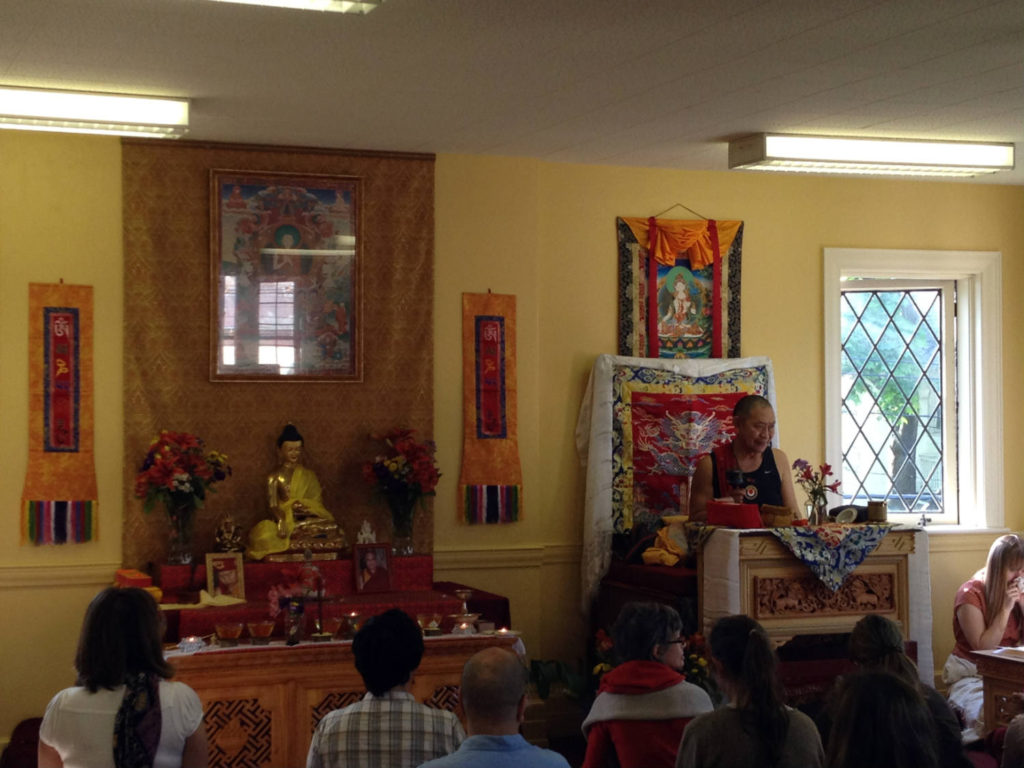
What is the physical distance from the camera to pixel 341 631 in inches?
240

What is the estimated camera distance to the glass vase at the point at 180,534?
6449mm

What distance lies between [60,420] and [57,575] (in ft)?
2.66

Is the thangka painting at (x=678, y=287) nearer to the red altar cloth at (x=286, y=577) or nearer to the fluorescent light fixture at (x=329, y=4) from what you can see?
the red altar cloth at (x=286, y=577)

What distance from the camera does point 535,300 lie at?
7496mm

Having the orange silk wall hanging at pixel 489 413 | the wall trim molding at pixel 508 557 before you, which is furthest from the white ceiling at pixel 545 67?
the wall trim molding at pixel 508 557

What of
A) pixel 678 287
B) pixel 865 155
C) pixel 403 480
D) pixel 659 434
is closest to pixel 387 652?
pixel 403 480

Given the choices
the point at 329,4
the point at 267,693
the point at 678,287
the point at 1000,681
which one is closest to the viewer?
the point at 329,4

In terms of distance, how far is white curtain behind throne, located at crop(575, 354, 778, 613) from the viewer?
7.43 m

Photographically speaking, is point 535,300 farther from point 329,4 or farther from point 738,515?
point 329,4

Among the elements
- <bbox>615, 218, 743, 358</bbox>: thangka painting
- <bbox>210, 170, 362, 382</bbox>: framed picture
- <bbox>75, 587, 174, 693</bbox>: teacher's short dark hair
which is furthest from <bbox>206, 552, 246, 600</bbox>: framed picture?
<bbox>75, 587, 174, 693</bbox>: teacher's short dark hair

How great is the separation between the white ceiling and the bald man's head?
8.35 ft

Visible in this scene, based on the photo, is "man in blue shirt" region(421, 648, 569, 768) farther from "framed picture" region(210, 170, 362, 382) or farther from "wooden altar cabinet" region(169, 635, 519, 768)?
"framed picture" region(210, 170, 362, 382)

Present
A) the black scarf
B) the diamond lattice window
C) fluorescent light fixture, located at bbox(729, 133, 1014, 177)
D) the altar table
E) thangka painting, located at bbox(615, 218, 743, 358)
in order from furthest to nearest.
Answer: the diamond lattice window, thangka painting, located at bbox(615, 218, 743, 358), fluorescent light fixture, located at bbox(729, 133, 1014, 177), the altar table, the black scarf

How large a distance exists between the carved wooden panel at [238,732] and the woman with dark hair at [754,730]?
312 cm
